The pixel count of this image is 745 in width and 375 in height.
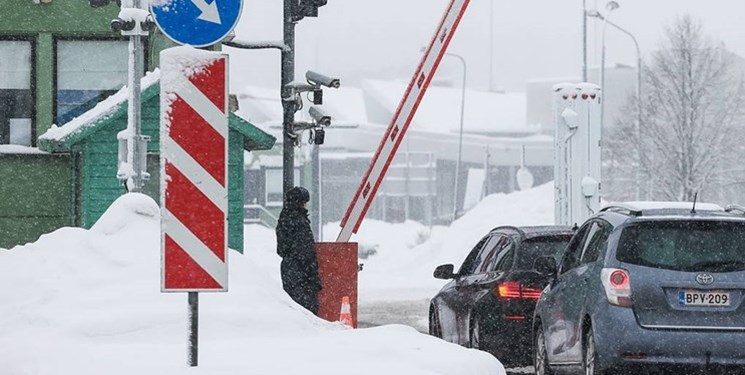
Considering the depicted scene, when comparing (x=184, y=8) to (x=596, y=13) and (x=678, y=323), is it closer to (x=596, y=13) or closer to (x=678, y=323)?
(x=678, y=323)

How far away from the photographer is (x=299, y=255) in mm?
16375

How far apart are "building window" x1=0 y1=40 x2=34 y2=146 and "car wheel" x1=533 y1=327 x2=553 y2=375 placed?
1398 cm

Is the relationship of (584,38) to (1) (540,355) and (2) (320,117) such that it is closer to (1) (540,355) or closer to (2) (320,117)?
(2) (320,117)

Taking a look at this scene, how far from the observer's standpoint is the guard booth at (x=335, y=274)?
59.9 feet

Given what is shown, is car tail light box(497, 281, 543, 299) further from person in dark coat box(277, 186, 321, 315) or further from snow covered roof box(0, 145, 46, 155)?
snow covered roof box(0, 145, 46, 155)

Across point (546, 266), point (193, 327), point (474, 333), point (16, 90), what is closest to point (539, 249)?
point (474, 333)

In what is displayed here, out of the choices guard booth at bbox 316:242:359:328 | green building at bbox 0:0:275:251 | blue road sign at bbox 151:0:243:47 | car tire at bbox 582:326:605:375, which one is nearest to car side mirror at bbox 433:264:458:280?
guard booth at bbox 316:242:359:328

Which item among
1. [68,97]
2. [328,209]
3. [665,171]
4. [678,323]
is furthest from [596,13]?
[328,209]

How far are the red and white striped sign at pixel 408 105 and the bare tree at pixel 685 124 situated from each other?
37.0 metres

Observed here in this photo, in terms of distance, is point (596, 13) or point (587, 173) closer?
point (587, 173)

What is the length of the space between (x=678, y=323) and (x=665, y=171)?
45483 millimetres

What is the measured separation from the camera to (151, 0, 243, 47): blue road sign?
8570 mm

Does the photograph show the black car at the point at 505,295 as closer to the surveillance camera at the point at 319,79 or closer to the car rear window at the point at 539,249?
the car rear window at the point at 539,249

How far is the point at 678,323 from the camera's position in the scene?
11.0 metres
